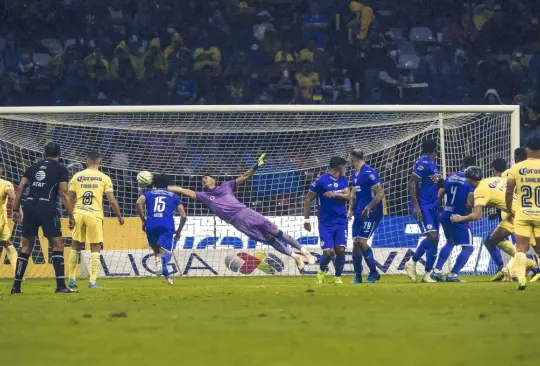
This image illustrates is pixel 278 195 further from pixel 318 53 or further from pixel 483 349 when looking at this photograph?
pixel 483 349

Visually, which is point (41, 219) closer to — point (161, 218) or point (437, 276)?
point (161, 218)

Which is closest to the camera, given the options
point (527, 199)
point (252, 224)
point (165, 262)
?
point (527, 199)

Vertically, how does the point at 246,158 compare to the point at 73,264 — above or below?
Result: above

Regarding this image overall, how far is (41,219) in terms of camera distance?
14766mm

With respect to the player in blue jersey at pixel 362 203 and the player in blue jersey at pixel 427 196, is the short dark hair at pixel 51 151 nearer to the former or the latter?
the player in blue jersey at pixel 362 203

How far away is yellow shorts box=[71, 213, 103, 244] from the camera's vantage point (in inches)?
677

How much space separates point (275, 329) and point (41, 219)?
711 centimetres

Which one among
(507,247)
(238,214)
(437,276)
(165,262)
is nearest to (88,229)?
(165,262)

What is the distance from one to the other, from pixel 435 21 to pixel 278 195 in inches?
368

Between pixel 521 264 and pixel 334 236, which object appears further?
pixel 334 236

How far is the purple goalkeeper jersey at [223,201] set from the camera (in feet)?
69.4

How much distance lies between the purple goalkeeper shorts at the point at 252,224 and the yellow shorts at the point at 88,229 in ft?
15.3

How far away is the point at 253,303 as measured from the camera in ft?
39.0

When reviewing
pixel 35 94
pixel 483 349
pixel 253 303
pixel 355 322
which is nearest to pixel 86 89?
pixel 35 94
